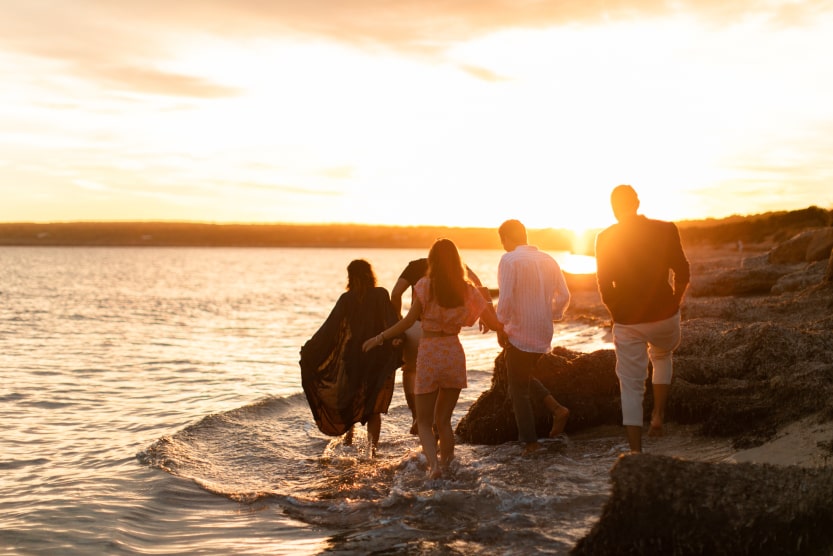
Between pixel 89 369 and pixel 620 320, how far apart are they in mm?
13578

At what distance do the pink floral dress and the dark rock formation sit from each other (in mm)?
2427

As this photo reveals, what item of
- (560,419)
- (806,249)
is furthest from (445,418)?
(806,249)

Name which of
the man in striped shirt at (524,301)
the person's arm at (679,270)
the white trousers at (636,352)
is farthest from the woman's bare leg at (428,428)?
the person's arm at (679,270)

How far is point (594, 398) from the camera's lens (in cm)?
828

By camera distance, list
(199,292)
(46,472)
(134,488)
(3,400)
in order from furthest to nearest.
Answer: (199,292) < (3,400) < (46,472) < (134,488)

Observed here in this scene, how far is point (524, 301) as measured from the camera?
23.5 ft

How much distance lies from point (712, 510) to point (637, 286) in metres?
2.35

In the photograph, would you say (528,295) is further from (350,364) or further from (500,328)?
(350,364)

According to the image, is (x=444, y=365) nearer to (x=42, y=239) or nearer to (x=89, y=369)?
(x=89, y=369)

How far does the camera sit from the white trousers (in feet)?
21.1

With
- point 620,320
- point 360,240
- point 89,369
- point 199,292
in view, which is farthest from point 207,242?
point 620,320

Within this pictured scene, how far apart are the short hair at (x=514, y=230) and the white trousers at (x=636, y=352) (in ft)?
4.17

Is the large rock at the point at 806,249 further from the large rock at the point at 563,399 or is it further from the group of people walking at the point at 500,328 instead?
the group of people walking at the point at 500,328

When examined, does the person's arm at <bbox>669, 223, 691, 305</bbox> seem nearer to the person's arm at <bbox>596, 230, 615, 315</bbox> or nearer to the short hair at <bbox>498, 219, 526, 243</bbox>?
the person's arm at <bbox>596, 230, 615, 315</bbox>
